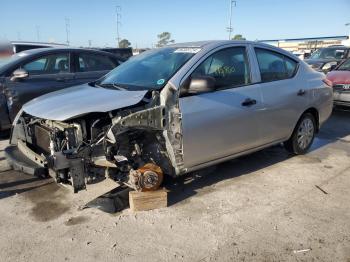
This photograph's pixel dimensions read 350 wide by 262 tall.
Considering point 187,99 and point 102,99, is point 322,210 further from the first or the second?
point 102,99

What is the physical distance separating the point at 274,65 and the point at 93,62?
397 cm

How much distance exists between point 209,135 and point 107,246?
1.66 m

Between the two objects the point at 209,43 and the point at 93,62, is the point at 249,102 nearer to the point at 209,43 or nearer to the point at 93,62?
the point at 209,43

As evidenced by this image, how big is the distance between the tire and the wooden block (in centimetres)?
259

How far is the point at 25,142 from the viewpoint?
173 inches

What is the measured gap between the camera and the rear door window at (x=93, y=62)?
24.1ft

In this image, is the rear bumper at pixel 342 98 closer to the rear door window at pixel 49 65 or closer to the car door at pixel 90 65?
the car door at pixel 90 65

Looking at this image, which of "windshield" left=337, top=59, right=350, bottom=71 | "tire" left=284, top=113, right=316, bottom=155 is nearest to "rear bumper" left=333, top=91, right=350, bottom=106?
"windshield" left=337, top=59, right=350, bottom=71

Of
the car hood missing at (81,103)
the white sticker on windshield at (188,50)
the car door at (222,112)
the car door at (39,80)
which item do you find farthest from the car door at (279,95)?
the car door at (39,80)

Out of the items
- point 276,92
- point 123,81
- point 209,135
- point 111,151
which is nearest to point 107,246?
point 111,151

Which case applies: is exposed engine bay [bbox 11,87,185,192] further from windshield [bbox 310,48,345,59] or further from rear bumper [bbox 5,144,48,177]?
windshield [bbox 310,48,345,59]

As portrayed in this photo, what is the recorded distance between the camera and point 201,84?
3867mm

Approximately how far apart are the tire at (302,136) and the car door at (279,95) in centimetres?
21

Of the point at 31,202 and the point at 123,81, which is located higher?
the point at 123,81
